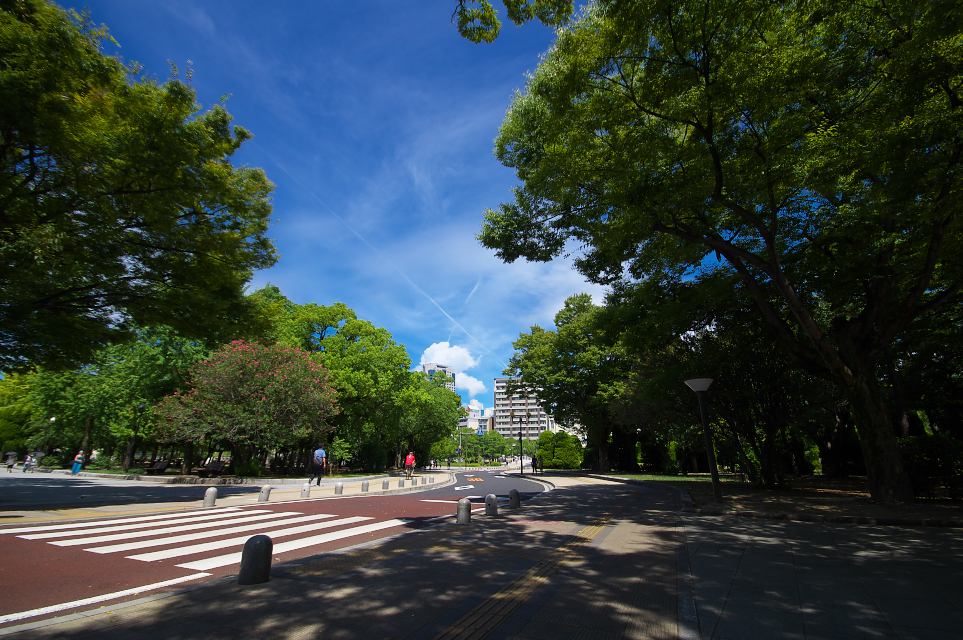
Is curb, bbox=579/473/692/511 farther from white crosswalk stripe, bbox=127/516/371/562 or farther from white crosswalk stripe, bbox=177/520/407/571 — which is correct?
white crosswalk stripe, bbox=127/516/371/562

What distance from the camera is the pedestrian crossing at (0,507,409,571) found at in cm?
651

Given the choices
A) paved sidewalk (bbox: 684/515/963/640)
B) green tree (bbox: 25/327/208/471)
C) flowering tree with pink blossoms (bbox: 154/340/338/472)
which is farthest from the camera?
green tree (bbox: 25/327/208/471)

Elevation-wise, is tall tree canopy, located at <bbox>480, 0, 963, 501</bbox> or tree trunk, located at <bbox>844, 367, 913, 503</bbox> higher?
tall tree canopy, located at <bbox>480, 0, 963, 501</bbox>

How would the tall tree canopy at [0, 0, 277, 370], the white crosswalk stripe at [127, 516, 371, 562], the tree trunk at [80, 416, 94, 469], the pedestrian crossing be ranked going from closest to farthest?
the white crosswalk stripe at [127, 516, 371, 562], the pedestrian crossing, the tall tree canopy at [0, 0, 277, 370], the tree trunk at [80, 416, 94, 469]

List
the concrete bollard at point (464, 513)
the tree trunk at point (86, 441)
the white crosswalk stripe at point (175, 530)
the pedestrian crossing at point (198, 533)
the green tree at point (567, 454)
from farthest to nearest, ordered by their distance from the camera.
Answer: the green tree at point (567, 454)
the tree trunk at point (86, 441)
the concrete bollard at point (464, 513)
the white crosswalk stripe at point (175, 530)
the pedestrian crossing at point (198, 533)

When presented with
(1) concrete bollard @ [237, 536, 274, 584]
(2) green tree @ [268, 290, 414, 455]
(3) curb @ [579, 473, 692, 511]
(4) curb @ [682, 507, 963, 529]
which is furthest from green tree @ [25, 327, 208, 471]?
(4) curb @ [682, 507, 963, 529]

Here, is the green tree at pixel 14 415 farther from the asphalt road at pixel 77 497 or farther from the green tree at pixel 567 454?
the green tree at pixel 567 454

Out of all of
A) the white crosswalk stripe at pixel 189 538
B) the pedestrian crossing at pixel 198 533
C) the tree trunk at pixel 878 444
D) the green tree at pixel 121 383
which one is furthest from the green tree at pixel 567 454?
the white crosswalk stripe at pixel 189 538

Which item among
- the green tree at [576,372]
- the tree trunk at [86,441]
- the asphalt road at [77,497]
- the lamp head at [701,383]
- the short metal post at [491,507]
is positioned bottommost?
the asphalt road at [77,497]

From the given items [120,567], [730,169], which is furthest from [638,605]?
[730,169]

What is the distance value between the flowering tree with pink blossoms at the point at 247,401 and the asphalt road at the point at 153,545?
702 cm

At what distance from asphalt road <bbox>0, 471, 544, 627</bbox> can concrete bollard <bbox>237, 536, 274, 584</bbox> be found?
32.0 inches

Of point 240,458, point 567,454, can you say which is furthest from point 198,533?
point 567,454

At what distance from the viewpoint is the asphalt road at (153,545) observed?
4805 mm
